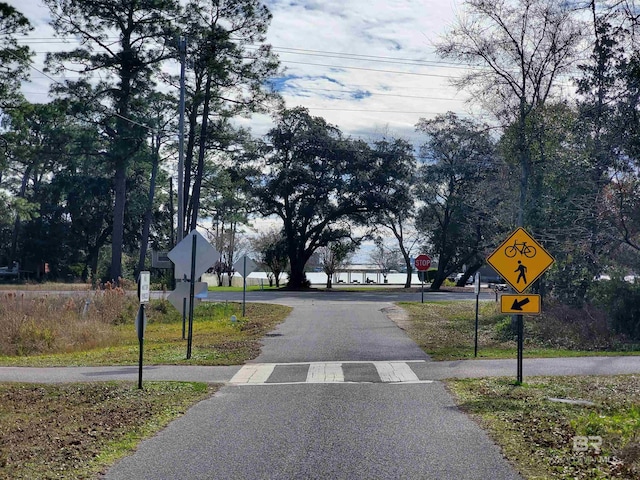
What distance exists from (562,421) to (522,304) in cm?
340

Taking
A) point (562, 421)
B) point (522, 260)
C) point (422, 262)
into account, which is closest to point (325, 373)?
point (522, 260)

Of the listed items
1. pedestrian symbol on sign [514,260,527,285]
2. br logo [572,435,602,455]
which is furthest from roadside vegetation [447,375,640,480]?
pedestrian symbol on sign [514,260,527,285]

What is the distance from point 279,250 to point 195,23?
90.0ft

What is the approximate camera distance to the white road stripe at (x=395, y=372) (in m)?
13.5

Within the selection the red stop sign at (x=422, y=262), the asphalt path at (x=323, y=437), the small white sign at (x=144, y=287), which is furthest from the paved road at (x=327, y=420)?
the red stop sign at (x=422, y=262)

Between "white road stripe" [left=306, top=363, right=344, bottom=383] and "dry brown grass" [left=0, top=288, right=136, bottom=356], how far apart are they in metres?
8.63

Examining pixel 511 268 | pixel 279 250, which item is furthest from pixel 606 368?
pixel 279 250

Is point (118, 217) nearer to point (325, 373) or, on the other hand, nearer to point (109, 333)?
point (109, 333)

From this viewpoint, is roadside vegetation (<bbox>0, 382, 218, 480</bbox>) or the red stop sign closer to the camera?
roadside vegetation (<bbox>0, 382, 218, 480</bbox>)

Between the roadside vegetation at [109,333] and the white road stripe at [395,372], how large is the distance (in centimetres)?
338

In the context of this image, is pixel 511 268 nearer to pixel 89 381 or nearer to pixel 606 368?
pixel 606 368

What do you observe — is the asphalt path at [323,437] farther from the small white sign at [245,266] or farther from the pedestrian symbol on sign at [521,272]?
the small white sign at [245,266]

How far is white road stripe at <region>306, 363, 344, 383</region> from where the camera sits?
44.1ft

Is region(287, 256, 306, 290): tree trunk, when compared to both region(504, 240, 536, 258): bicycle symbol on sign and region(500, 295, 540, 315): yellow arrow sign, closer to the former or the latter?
region(504, 240, 536, 258): bicycle symbol on sign
